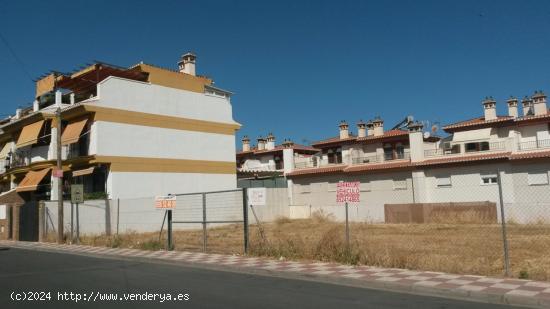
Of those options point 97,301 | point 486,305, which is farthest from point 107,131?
point 486,305

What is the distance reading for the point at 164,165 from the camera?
1499 inches

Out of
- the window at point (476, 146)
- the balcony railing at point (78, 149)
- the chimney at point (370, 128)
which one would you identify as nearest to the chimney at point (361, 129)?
the chimney at point (370, 128)

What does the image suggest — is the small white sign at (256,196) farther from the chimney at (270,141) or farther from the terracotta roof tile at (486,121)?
the chimney at (270,141)

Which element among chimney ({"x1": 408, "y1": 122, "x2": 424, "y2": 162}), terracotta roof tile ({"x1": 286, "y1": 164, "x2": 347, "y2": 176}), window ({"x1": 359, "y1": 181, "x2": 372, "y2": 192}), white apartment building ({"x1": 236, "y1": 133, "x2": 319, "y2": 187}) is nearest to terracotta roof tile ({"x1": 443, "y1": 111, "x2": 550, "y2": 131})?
chimney ({"x1": 408, "y1": 122, "x2": 424, "y2": 162})

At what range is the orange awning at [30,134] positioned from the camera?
120 ft

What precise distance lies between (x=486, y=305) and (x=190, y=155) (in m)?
33.6

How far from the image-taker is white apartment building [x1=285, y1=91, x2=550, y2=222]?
118 feet

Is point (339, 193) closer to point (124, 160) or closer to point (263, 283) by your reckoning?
point (263, 283)

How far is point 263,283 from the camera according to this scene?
11.3 meters

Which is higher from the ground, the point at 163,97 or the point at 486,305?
the point at 163,97

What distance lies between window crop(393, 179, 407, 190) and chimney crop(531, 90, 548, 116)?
12.8 metres

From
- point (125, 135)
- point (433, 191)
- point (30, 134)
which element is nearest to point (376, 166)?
point (433, 191)

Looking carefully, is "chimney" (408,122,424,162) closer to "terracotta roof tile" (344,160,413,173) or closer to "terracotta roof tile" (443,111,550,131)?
"terracotta roof tile" (344,160,413,173)

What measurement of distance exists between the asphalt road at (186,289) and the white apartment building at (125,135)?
800 inches
